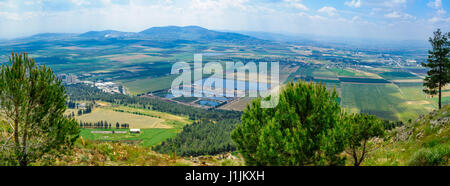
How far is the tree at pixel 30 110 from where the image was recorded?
383 inches

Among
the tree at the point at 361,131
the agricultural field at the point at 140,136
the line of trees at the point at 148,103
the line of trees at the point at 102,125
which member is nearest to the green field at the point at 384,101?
the line of trees at the point at 148,103

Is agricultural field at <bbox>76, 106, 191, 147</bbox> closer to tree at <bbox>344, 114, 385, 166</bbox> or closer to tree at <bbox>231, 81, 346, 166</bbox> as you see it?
tree at <bbox>231, 81, 346, 166</bbox>

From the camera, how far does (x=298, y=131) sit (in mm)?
11414

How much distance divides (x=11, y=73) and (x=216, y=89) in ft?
357

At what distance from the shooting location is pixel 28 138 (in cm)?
1049

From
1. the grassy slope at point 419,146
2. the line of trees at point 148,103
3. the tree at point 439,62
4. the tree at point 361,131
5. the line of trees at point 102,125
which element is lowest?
the line of trees at point 102,125

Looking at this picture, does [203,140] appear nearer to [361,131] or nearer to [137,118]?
[137,118]

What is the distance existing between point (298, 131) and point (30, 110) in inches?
455

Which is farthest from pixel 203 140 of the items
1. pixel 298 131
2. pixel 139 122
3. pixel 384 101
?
pixel 384 101

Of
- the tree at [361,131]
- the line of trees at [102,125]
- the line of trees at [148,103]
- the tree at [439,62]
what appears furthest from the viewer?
the line of trees at [148,103]

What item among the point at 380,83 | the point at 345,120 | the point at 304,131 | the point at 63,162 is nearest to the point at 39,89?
the point at 63,162

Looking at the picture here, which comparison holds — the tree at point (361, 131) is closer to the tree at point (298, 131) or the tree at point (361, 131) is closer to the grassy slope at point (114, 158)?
the tree at point (298, 131)

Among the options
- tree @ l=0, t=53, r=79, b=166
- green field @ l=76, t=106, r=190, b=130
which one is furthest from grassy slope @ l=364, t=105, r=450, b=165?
green field @ l=76, t=106, r=190, b=130

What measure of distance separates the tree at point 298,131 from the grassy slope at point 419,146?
161 inches
